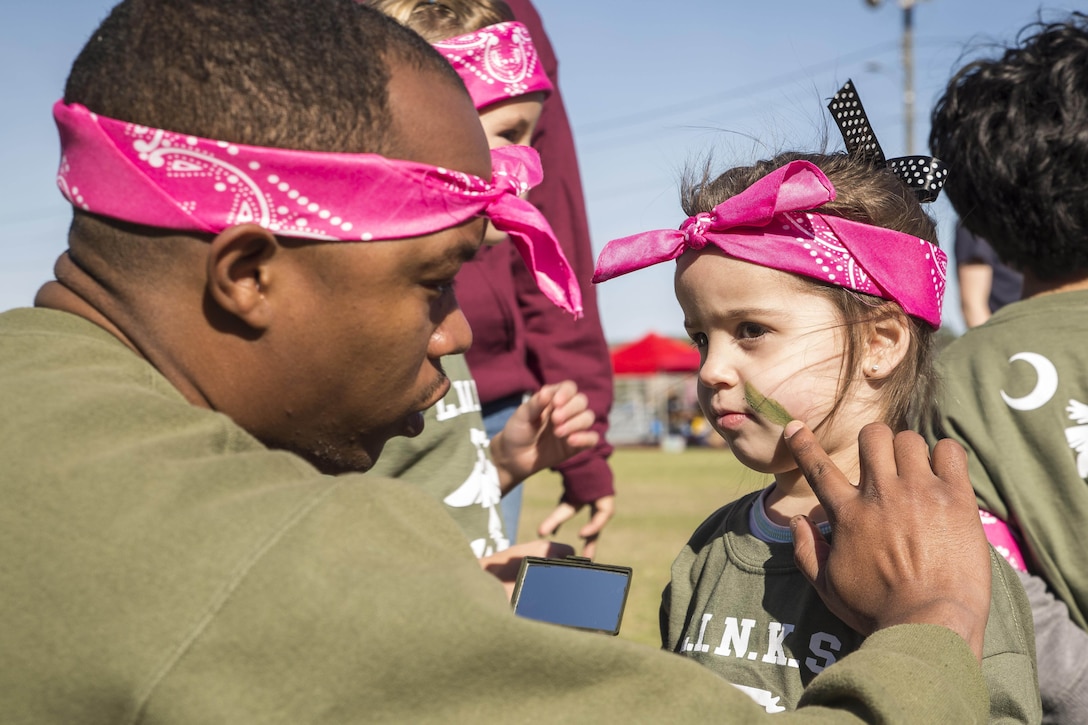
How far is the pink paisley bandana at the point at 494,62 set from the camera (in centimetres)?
365

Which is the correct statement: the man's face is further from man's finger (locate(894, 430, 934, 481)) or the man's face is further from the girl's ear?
the girl's ear

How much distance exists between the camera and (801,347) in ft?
8.21

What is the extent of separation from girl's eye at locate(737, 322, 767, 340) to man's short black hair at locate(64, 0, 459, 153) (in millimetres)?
1086

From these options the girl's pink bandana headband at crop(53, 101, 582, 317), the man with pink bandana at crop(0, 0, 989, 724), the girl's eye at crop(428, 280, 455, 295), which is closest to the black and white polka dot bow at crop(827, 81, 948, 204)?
the man with pink bandana at crop(0, 0, 989, 724)

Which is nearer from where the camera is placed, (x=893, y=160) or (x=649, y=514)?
(x=893, y=160)

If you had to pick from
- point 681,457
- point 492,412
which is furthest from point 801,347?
point 681,457

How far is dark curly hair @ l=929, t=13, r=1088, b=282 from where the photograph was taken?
3.15 metres

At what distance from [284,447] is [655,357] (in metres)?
36.1

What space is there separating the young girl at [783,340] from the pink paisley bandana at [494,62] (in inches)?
48.6

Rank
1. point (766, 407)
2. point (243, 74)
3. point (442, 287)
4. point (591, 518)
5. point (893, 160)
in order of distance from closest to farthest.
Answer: point (243, 74) → point (442, 287) → point (766, 407) → point (893, 160) → point (591, 518)

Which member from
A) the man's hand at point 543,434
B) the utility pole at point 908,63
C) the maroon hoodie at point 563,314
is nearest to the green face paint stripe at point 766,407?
the man's hand at point 543,434

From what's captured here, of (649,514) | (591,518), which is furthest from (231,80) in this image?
(649,514)

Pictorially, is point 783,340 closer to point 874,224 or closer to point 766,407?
point 766,407

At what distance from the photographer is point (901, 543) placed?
188 centimetres
